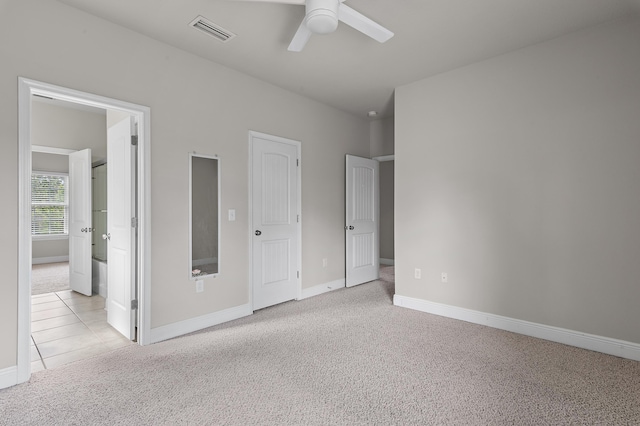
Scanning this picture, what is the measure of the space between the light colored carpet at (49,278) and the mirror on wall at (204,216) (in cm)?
310

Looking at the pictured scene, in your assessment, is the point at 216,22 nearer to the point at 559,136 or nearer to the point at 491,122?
the point at 491,122

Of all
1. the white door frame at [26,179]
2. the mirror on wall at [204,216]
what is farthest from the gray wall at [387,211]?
the white door frame at [26,179]

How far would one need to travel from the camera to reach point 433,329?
3.29 meters

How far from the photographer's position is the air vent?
8.78ft

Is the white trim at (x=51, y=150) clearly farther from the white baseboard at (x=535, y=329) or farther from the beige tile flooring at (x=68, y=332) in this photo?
the white baseboard at (x=535, y=329)

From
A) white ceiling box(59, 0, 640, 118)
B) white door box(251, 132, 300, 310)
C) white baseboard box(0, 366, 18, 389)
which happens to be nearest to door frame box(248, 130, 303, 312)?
white door box(251, 132, 300, 310)

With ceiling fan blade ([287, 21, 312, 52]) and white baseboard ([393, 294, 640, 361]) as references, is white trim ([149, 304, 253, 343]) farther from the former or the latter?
ceiling fan blade ([287, 21, 312, 52])

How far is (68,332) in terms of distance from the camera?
3250mm

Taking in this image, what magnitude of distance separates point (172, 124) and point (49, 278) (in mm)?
4503

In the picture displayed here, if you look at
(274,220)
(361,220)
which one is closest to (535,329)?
(361,220)

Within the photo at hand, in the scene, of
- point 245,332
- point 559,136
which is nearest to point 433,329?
point 245,332

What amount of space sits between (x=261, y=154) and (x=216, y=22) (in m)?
1.52

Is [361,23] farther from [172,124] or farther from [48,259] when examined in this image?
[48,259]

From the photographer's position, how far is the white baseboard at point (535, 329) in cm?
269
